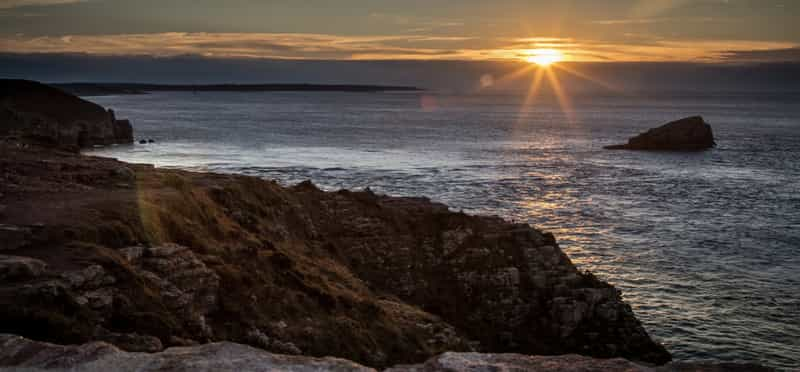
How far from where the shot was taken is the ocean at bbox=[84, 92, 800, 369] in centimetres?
3747

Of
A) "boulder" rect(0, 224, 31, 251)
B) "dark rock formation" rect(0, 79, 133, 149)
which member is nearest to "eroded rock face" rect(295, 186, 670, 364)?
"boulder" rect(0, 224, 31, 251)

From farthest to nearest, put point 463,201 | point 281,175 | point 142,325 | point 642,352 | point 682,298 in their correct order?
point 281,175
point 463,201
point 682,298
point 642,352
point 142,325

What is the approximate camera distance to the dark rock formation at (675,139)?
426 feet

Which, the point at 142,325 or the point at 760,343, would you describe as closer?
the point at 142,325

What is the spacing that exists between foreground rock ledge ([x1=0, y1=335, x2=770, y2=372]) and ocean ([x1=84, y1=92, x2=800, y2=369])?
23.6 meters

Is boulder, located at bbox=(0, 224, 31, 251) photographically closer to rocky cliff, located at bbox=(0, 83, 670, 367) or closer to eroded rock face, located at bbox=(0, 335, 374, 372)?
rocky cliff, located at bbox=(0, 83, 670, 367)

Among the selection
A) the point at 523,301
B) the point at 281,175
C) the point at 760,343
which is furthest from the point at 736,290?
the point at 281,175

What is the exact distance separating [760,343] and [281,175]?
57.4 meters

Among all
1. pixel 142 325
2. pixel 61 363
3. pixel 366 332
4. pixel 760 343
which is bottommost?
pixel 760 343

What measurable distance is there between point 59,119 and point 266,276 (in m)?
113

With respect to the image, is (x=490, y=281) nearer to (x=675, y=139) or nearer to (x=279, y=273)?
(x=279, y=273)

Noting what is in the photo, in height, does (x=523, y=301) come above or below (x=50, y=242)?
below

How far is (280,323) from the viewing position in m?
20.2

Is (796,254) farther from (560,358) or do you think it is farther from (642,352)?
(560,358)
